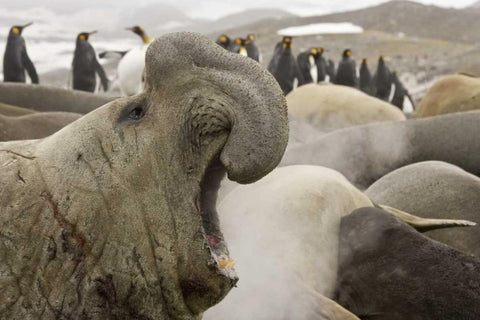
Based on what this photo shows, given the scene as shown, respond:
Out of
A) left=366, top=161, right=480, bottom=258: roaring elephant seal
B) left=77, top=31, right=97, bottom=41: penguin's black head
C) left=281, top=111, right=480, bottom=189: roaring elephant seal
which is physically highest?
left=366, top=161, right=480, bottom=258: roaring elephant seal

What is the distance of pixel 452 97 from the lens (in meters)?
7.73

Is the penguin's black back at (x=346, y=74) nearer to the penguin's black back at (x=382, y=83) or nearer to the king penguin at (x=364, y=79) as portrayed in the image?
the penguin's black back at (x=382, y=83)

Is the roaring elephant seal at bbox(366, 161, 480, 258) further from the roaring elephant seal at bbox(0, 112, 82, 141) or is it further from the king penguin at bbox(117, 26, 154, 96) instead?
the king penguin at bbox(117, 26, 154, 96)

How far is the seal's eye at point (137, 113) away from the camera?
5.95 feet

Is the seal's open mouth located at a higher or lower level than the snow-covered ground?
higher

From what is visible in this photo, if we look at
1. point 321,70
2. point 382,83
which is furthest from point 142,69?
point 382,83

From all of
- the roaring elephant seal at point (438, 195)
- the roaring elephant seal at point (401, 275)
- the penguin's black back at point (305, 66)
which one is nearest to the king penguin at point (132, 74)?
the penguin's black back at point (305, 66)

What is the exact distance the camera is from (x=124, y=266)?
170cm

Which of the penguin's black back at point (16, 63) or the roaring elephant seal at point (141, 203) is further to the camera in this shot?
the penguin's black back at point (16, 63)

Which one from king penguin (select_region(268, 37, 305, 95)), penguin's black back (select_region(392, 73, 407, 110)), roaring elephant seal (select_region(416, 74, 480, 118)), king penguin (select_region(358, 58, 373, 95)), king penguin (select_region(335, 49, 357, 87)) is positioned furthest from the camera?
king penguin (select_region(358, 58, 373, 95))

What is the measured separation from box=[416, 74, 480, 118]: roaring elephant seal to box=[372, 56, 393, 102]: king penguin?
9315 mm

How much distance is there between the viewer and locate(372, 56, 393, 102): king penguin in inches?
691

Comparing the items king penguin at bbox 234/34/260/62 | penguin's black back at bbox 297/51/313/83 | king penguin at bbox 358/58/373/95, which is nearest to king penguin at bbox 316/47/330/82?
penguin's black back at bbox 297/51/313/83

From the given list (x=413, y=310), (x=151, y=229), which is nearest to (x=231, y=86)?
(x=151, y=229)
